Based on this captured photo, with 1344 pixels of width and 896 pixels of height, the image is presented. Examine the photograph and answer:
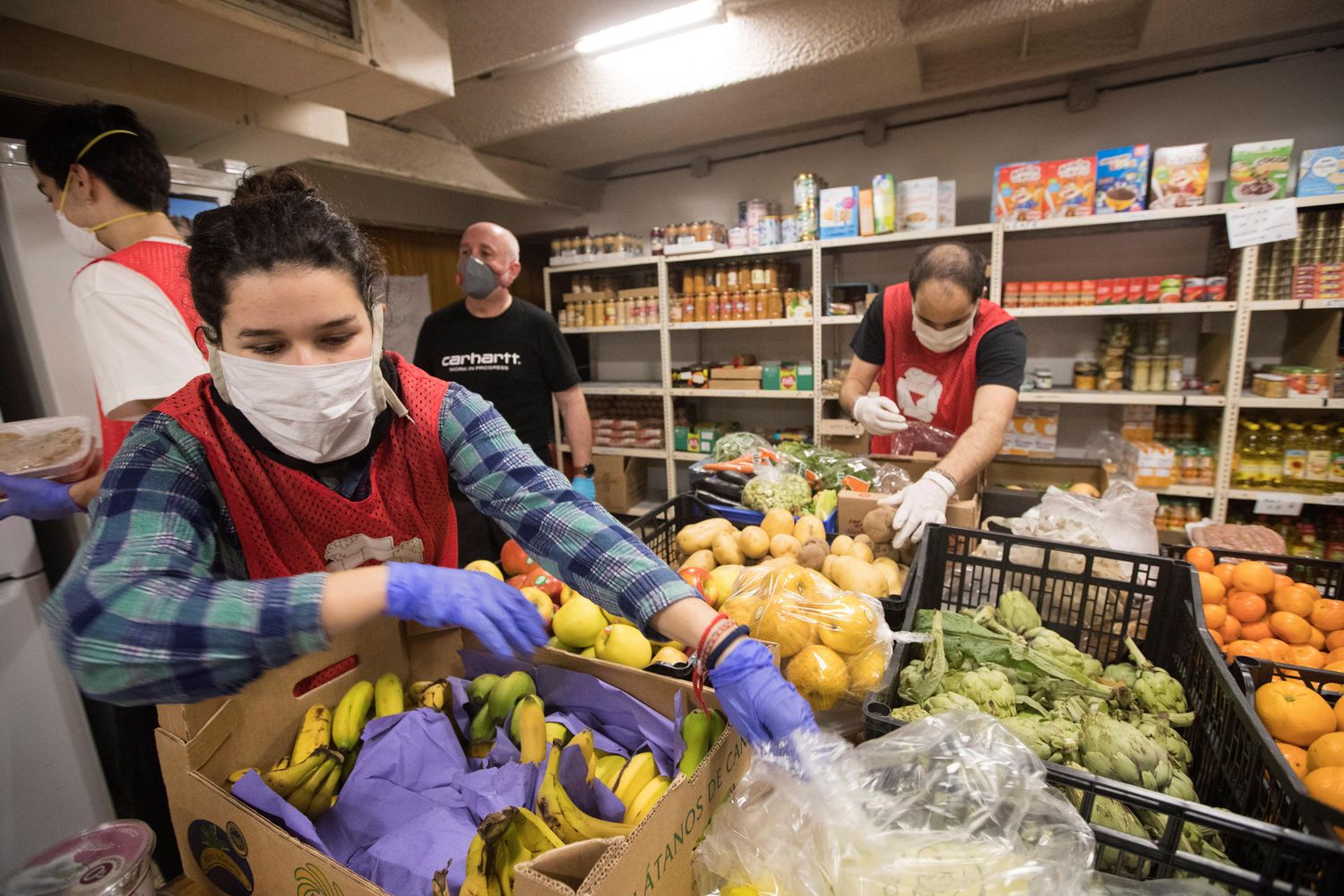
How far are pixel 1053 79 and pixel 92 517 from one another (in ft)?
15.8

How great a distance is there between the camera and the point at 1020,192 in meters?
3.34

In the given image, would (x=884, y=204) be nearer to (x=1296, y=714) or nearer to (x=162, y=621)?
(x=1296, y=714)

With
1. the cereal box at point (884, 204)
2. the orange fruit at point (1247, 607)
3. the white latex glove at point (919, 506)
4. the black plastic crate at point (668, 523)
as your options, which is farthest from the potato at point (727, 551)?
the cereal box at point (884, 204)

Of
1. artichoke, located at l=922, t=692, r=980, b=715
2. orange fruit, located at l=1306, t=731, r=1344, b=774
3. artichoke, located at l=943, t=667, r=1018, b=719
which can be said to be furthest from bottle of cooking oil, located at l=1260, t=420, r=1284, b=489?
artichoke, located at l=922, t=692, r=980, b=715

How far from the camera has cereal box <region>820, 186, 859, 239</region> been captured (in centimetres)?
380

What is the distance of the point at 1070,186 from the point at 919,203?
735 mm

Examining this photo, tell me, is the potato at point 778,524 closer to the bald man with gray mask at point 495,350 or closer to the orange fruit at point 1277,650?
the orange fruit at point 1277,650

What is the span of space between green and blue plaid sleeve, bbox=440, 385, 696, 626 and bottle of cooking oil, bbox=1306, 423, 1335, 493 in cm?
383

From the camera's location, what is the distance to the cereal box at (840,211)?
3.80m

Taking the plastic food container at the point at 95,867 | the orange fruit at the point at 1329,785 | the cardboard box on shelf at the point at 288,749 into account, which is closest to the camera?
the cardboard box on shelf at the point at 288,749

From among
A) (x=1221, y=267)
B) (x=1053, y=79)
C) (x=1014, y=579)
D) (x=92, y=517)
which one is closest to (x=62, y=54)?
(x=92, y=517)

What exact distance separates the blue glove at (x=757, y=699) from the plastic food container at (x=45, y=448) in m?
1.89

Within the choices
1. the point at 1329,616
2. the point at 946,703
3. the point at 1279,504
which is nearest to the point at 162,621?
the point at 946,703

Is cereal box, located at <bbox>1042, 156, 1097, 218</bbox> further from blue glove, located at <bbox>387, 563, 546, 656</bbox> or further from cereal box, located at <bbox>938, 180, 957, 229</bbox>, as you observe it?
blue glove, located at <bbox>387, 563, 546, 656</bbox>
